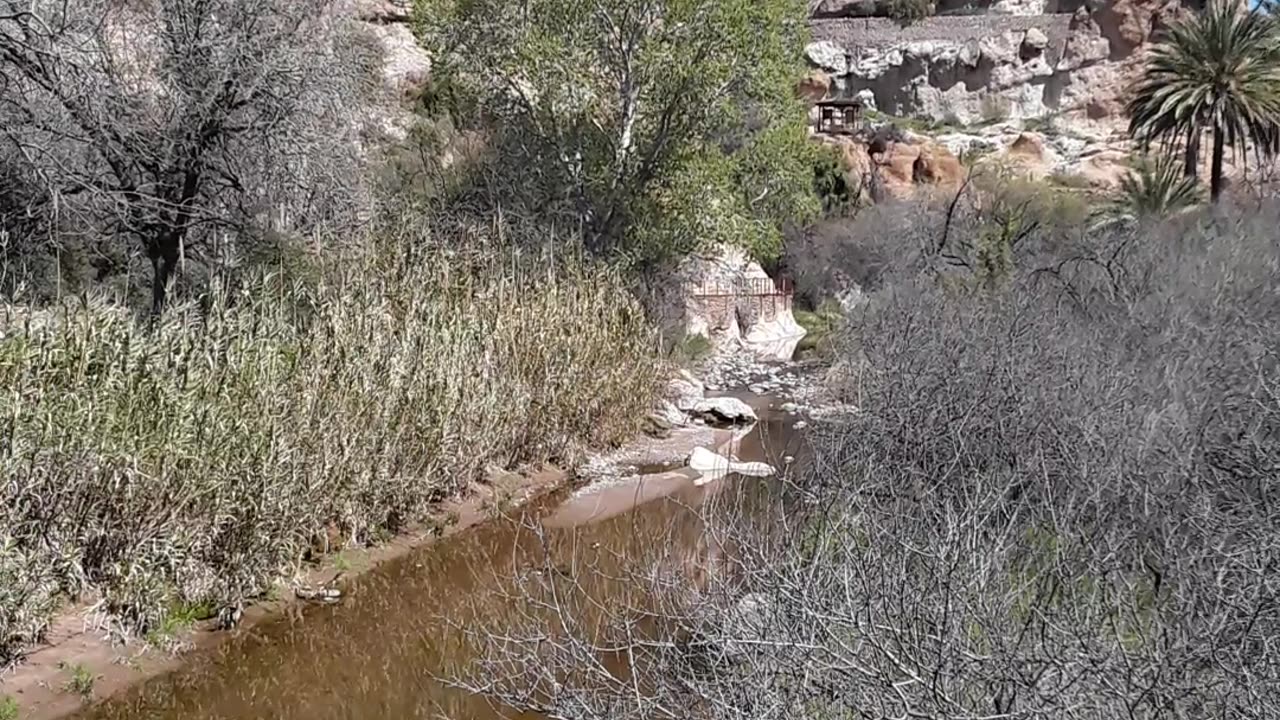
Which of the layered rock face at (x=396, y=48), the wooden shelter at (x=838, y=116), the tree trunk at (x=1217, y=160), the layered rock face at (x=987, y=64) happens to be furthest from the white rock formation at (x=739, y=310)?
the layered rock face at (x=987, y=64)

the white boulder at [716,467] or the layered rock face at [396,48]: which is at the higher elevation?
the layered rock face at [396,48]

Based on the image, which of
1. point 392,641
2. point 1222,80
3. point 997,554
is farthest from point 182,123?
point 1222,80

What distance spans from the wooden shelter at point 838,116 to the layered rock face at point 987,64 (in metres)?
3.83

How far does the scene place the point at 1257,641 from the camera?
3.07m

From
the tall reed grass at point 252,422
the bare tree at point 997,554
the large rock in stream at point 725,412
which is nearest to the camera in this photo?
the bare tree at point 997,554

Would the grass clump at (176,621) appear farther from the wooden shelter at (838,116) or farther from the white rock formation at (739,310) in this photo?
the wooden shelter at (838,116)

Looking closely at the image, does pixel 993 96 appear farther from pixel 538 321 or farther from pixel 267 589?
pixel 267 589

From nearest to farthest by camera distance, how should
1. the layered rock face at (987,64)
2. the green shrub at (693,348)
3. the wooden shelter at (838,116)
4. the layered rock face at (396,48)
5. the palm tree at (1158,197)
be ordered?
the green shrub at (693,348) → the palm tree at (1158,197) → the layered rock face at (396,48) → the wooden shelter at (838,116) → the layered rock face at (987,64)

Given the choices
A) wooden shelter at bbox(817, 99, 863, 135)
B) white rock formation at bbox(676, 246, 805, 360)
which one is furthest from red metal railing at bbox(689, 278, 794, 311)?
wooden shelter at bbox(817, 99, 863, 135)

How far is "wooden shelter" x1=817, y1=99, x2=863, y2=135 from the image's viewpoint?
3690 cm

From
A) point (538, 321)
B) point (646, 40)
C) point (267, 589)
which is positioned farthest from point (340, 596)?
point (646, 40)

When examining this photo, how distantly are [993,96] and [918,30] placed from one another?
4.16 meters

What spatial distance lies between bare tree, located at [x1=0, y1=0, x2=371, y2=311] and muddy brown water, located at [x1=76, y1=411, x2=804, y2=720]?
324cm

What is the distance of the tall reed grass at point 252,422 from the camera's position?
573 centimetres
